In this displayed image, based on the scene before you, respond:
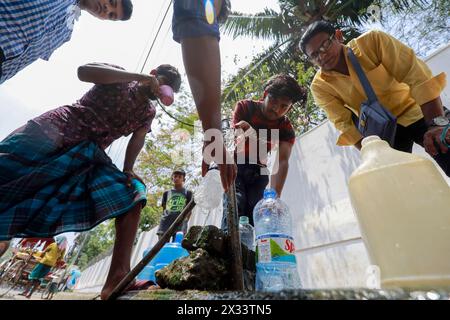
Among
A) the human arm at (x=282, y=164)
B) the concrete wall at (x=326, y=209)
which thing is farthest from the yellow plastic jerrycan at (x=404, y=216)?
the concrete wall at (x=326, y=209)

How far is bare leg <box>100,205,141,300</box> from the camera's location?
1286mm

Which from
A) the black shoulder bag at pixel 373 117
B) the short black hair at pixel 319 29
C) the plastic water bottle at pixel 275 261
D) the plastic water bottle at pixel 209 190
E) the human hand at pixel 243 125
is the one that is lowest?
the plastic water bottle at pixel 275 261

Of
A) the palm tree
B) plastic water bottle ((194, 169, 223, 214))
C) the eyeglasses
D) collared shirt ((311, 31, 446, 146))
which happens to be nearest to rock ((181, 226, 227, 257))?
plastic water bottle ((194, 169, 223, 214))

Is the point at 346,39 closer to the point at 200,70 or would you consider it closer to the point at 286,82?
the point at 286,82

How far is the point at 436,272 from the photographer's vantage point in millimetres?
624

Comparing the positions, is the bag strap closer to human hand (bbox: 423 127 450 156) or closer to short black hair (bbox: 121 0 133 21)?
human hand (bbox: 423 127 450 156)

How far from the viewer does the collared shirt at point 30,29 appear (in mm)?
1016

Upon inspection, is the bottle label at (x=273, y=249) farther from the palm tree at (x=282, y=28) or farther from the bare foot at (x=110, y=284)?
the palm tree at (x=282, y=28)

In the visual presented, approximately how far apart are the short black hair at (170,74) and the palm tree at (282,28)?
17.9 feet

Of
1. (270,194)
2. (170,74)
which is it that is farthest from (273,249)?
(170,74)

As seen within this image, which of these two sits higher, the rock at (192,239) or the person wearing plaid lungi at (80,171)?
the person wearing plaid lungi at (80,171)

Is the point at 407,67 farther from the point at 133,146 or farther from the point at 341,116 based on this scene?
the point at 133,146

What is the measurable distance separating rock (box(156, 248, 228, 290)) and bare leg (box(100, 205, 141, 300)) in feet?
1.09
